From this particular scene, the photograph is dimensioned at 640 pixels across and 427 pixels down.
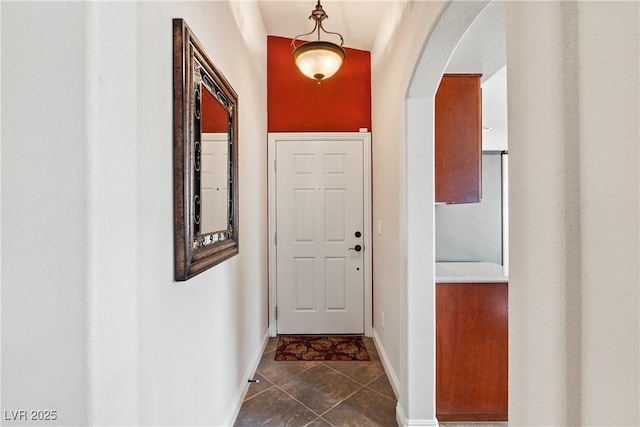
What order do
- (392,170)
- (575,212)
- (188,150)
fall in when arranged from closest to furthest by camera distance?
(575,212) < (188,150) < (392,170)

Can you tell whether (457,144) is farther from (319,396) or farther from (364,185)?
(319,396)

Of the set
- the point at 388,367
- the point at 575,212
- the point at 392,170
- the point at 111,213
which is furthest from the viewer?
the point at 388,367

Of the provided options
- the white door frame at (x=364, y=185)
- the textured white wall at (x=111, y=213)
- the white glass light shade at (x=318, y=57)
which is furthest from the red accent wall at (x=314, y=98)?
the textured white wall at (x=111, y=213)

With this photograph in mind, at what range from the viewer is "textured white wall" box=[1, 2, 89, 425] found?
2.27 feet

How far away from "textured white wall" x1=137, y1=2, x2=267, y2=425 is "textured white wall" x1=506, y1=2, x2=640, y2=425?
107 centimetres

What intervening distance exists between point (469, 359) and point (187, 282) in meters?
1.78

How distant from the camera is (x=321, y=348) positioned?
312 cm

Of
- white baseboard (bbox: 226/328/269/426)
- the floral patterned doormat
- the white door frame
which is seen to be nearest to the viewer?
white baseboard (bbox: 226/328/269/426)

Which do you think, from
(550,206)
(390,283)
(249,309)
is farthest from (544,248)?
(249,309)

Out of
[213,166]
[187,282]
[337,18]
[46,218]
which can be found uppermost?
[337,18]

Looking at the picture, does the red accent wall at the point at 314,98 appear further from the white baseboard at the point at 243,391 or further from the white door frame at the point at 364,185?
the white baseboard at the point at 243,391

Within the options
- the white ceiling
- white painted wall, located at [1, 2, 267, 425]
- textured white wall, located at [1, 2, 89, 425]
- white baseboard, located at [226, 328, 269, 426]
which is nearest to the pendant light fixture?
the white ceiling

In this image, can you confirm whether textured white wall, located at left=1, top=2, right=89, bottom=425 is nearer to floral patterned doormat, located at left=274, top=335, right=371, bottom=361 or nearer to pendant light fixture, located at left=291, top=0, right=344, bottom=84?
pendant light fixture, located at left=291, top=0, right=344, bottom=84

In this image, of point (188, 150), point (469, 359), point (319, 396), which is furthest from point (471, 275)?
point (188, 150)
